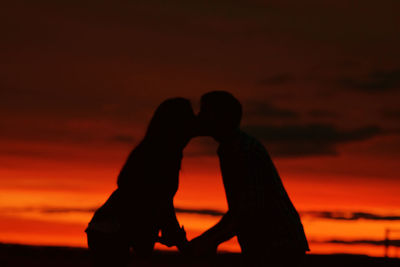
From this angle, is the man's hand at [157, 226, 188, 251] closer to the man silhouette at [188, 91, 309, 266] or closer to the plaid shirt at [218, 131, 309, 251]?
the man silhouette at [188, 91, 309, 266]

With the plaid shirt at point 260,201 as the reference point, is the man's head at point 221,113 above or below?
above

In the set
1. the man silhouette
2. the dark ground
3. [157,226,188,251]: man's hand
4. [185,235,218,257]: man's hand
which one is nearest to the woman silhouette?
[157,226,188,251]: man's hand

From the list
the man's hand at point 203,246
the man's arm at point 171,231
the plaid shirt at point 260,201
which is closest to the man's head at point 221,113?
the plaid shirt at point 260,201

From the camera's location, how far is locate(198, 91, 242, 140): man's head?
5.06 meters

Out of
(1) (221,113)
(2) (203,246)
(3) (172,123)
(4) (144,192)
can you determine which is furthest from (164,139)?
(2) (203,246)

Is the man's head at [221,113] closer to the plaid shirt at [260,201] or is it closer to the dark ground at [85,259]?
the plaid shirt at [260,201]

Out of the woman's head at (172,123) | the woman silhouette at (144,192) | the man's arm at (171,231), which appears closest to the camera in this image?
the woman silhouette at (144,192)

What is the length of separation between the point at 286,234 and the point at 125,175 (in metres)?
1.27

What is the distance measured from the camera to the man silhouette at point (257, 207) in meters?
4.83

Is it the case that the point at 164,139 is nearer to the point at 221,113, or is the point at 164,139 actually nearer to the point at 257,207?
the point at 221,113

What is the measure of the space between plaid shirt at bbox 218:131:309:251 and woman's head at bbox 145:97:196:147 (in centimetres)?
79

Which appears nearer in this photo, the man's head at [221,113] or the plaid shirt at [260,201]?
the plaid shirt at [260,201]

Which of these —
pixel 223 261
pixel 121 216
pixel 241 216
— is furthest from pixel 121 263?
pixel 223 261

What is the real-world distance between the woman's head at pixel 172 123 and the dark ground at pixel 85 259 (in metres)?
8.33
